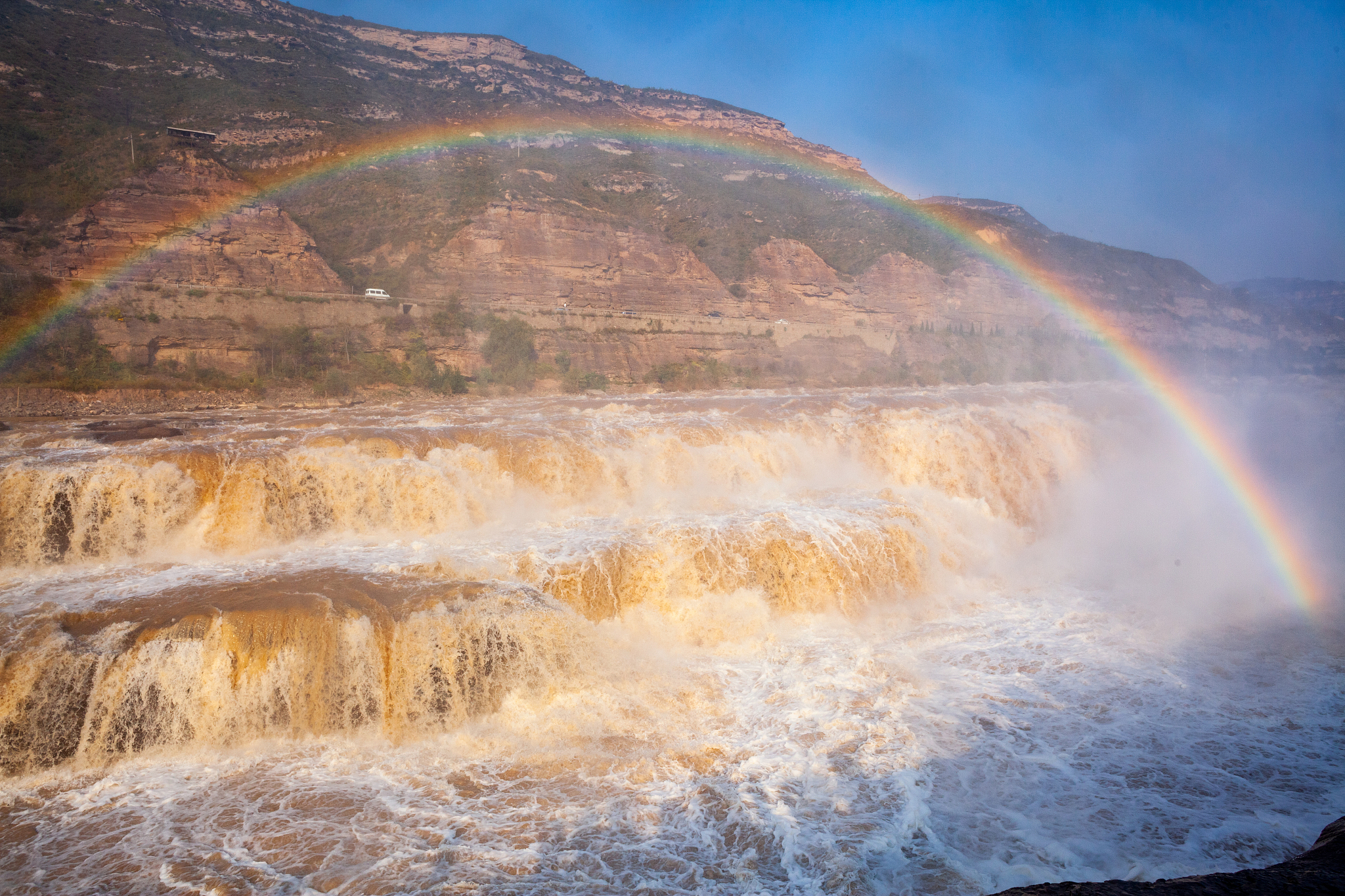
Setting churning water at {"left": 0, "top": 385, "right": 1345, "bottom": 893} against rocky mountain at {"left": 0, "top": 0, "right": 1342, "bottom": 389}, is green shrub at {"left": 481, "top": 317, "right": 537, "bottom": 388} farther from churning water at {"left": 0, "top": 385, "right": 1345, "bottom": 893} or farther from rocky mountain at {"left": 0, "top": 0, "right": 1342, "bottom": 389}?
churning water at {"left": 0, "top": 385, "right": 1345, "bottom": 893}

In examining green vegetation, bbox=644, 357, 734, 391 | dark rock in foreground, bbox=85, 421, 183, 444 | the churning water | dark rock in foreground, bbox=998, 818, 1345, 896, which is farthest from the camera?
green vegetation, bbox=644, 357, 734, 391

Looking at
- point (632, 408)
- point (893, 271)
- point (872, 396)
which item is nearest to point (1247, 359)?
point (893, 271)

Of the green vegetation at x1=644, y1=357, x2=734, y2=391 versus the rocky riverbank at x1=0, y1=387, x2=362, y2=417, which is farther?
the green vegetation at x1=644, y1=357, x2=734, y2=391

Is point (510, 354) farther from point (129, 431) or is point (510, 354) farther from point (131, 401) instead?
point (129, 431)

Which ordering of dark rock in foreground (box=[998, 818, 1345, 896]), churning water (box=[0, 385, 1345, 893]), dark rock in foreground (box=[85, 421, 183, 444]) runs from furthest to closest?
dark rock in foreground (box=[85, 421, 183, 444])
churning water (box=[0, 385, 1345, 893])
dark rock in foreground (box=[998, 818, 1345, 896])

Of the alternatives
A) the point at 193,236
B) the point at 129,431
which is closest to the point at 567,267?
the point at 193,236

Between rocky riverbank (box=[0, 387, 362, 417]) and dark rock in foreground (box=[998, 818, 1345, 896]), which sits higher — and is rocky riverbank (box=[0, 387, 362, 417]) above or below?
above

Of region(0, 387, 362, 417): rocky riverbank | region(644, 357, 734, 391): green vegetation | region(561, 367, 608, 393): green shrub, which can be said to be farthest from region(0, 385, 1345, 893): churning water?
region(644, 357, 734, 391): green vegetation

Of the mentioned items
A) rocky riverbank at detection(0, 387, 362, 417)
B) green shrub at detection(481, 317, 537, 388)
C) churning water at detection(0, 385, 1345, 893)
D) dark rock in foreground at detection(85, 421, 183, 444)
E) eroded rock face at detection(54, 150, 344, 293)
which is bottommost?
churning water at detection(0, 385, 1345, 893)
